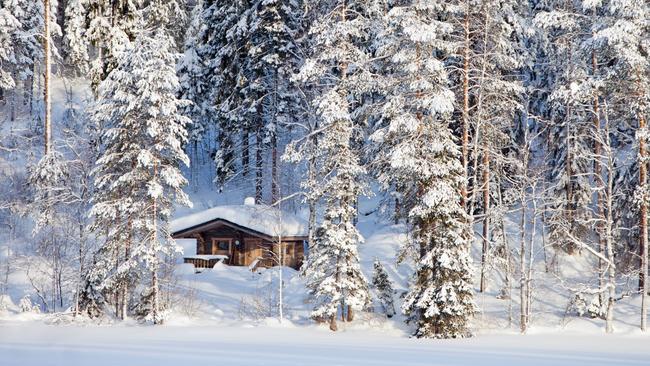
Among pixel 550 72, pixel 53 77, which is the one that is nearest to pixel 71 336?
pixel 550 72

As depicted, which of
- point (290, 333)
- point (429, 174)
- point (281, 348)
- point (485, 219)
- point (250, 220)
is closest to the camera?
point (281, 348)

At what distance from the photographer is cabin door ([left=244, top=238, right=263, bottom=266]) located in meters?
36.2

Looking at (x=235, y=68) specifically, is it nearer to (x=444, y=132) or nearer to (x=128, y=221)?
(x=128, y=221)

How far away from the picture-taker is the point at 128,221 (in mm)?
23766

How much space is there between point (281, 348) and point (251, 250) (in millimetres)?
20264

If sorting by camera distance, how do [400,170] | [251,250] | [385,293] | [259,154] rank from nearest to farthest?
[400,170], [385,293], [251,250], [259,154]

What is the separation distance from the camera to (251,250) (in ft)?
119

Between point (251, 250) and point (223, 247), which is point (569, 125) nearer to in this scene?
point (251, 250)

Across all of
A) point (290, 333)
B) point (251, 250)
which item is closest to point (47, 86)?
point (251, 250)

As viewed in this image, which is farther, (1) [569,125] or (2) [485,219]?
(1) [569,125]

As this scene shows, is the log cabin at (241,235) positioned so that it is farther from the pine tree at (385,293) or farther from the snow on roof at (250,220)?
the pine tree at (385,293)

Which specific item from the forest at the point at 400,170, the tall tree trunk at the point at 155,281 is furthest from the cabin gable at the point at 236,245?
the tall tree trunk at the point at 155,281

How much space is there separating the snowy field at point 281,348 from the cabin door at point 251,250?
14150 millimetres

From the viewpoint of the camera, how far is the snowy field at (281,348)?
1385cm
